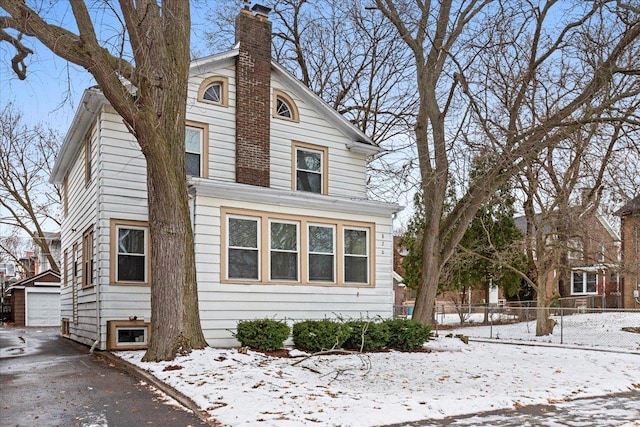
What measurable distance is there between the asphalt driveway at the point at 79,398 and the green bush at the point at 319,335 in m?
3.81

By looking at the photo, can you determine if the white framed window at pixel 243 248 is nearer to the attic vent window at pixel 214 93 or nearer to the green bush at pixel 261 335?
the green bush at pixel 261 335

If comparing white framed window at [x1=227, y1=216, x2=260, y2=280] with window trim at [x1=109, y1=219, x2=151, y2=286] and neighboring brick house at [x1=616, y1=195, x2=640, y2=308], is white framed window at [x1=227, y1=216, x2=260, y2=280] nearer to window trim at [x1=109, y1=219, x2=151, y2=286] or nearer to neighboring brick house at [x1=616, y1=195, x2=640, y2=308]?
window trim at [x1=109, y1=219, x2=151, y2=286]

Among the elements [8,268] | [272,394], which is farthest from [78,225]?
[8,268]

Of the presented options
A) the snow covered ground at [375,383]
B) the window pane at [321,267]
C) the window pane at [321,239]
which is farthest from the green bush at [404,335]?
the window pane at [321,239]

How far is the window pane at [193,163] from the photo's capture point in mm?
13742

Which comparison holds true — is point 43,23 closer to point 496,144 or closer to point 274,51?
point 496,144

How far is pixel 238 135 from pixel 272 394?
8219 millimetres

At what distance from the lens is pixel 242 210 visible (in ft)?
42.1

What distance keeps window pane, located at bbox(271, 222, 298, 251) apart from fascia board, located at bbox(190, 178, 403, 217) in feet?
1.69

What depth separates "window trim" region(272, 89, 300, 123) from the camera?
49.9 feet

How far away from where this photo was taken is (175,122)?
1017cm

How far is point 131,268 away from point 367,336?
5389 mm

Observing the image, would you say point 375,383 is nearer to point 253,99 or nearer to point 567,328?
point 253,99

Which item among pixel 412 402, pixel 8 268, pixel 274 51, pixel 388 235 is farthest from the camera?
pixel 8 268
